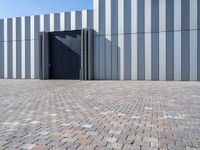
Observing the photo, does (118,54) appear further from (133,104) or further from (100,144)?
(100,144)

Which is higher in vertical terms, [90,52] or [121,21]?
[121,21]

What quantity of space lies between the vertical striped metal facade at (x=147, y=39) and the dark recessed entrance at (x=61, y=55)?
1650 mm

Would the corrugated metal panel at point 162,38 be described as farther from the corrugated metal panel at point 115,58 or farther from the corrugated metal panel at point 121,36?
the corrugated metal panel at point 115,58

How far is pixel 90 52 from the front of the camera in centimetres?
1861

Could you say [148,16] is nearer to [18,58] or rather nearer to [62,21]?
[62,21]

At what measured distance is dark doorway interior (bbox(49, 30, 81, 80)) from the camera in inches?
771

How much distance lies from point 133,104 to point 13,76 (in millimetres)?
16568

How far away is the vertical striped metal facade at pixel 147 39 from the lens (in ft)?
55.0

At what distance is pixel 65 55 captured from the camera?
20016mm

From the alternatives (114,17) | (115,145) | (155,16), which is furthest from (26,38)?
(115,145)

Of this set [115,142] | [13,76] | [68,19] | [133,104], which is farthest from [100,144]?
[13,76]

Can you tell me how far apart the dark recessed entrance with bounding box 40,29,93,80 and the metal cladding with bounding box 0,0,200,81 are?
0.63 metres

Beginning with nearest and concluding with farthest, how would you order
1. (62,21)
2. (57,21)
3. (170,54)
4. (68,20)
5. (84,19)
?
(170,54) < (84,19) < (68,20) < (62,21) < (57,21)

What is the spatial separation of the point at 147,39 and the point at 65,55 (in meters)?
6.48
